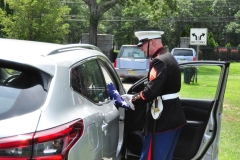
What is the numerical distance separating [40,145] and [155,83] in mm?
1545

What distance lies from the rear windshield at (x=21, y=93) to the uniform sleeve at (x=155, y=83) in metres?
1.28

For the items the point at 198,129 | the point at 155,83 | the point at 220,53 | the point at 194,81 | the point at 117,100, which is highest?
the point at 155,83

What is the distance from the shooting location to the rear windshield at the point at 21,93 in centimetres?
222

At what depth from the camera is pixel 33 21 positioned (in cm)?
2061

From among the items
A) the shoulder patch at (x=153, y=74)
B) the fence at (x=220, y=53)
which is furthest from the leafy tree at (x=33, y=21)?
the fence at (x=220, y=53)

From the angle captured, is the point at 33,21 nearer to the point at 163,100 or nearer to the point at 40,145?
the point at 163,100

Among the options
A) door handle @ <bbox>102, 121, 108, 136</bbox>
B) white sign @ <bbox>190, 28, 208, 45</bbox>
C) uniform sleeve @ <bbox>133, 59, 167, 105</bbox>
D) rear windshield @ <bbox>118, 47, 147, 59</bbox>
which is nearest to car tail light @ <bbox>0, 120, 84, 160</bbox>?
door handle @ <bbox>102, 121, 108, 136</bbox>

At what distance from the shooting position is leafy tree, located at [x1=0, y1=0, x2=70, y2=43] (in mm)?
20469

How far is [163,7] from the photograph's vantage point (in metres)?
28.1

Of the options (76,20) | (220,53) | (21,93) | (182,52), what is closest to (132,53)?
(182,52)

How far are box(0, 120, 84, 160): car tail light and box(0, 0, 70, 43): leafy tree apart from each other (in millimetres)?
18722

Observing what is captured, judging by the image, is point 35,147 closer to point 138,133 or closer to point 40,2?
point 138,133

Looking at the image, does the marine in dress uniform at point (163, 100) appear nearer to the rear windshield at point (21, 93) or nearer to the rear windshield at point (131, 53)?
the rear windshield at point (21, 93)

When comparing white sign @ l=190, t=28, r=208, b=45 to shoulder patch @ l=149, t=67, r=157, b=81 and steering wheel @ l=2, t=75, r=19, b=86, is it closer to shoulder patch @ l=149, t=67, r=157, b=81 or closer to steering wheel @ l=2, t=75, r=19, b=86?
shoulder patch @ l=149, t=67, r=157, b=81
